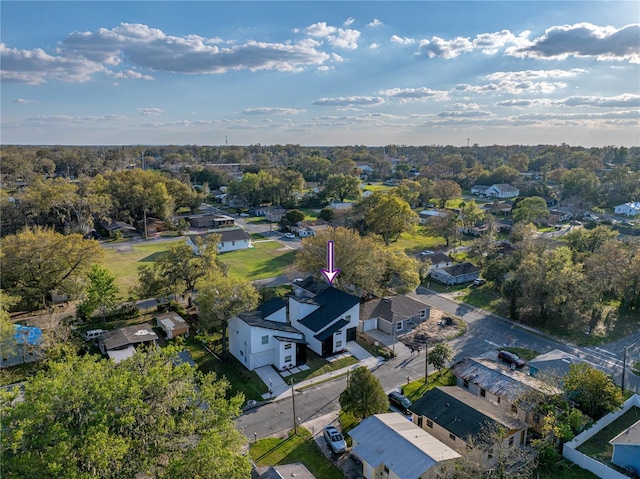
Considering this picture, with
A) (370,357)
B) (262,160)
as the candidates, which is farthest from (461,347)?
(262,160)

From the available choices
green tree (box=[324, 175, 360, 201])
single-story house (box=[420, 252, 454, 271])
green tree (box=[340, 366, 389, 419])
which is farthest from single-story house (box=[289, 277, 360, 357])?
green tree (box=[324, 175, 360, 201])

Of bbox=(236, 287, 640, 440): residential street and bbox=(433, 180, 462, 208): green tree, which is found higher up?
bbox=(433, 180, 462, 208): green tree

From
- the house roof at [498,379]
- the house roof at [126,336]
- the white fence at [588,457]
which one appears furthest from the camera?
the house roof at [126,336]

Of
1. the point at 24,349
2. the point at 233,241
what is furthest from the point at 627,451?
the point at 233,241

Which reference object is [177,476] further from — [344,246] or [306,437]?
[344,246]

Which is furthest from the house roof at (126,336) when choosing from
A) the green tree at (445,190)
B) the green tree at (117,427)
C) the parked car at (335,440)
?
the green tree at (445,190)

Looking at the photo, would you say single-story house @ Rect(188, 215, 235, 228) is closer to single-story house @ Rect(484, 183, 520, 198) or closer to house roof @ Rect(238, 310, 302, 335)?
house roof @ Rect(238, 310, 302, 335)

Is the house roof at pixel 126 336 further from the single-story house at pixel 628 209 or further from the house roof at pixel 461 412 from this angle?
the single-story house at pixel 628 209
